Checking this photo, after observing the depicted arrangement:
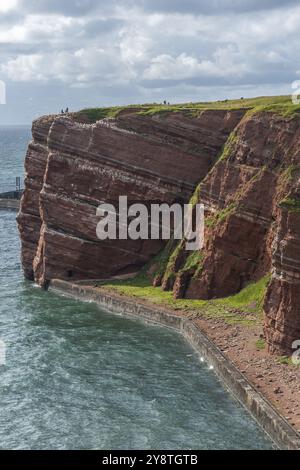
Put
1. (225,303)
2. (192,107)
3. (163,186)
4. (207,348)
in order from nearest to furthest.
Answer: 1. (207,348)
2. (225,303)
3. (163,186)
4. (192,107)

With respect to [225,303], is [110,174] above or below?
above

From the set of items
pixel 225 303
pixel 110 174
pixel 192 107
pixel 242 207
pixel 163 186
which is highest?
pixel 192 107

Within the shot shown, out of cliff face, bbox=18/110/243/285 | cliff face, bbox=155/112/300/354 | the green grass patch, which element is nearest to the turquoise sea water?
the green grass patch

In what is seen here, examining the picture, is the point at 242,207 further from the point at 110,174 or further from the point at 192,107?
the point at 192,107

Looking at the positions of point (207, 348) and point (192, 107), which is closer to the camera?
point (207, 348)

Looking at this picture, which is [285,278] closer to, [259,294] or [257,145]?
[259,294]

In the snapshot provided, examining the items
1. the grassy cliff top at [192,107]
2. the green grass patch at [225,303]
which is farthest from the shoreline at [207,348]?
the grassy cliff top at [192,107]

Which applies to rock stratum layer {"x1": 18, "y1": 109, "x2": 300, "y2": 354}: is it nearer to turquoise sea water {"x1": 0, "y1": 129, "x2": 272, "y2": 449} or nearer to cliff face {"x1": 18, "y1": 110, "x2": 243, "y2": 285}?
cliff face {"x1": 18, "y1": 110, "x2": 243, "y2": 285}

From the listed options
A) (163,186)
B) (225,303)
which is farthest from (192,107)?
(225,303)
